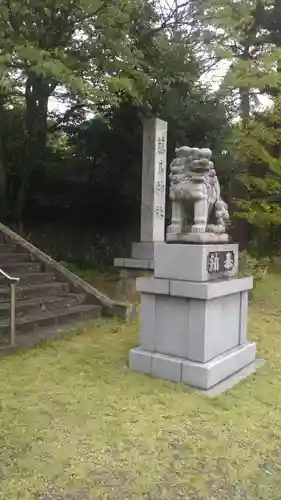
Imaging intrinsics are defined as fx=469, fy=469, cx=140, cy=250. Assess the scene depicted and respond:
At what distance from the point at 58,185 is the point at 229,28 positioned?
15.1 feet

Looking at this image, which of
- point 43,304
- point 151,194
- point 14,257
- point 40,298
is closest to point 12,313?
point 43,304

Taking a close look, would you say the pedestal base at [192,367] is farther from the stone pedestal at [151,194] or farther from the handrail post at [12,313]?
the stone pedestal at [151,194]

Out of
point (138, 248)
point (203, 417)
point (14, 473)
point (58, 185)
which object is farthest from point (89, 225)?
point (14, 473)

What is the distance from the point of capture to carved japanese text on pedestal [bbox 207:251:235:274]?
387cm

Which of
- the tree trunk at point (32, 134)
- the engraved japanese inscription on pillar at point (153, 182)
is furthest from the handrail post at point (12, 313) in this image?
the tree trunk at point (32, 134)

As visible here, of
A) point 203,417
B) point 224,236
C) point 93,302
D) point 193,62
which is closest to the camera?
point 203,417

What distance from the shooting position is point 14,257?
656 centimetres

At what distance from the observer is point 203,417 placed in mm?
3258

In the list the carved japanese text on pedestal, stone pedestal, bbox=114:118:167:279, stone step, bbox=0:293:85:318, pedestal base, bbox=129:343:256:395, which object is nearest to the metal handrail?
stone step, bbox=0:293:85:318

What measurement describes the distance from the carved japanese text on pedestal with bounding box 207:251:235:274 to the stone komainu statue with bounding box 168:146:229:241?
16 centimetres

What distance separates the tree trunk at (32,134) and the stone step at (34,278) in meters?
3.57

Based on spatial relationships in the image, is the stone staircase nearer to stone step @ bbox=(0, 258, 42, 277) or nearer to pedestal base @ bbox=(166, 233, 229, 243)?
stone step @ bbox=(0, 258, 42, 277)

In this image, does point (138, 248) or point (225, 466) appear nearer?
point (225, 466)

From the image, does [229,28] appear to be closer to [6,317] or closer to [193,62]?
[193,62]
